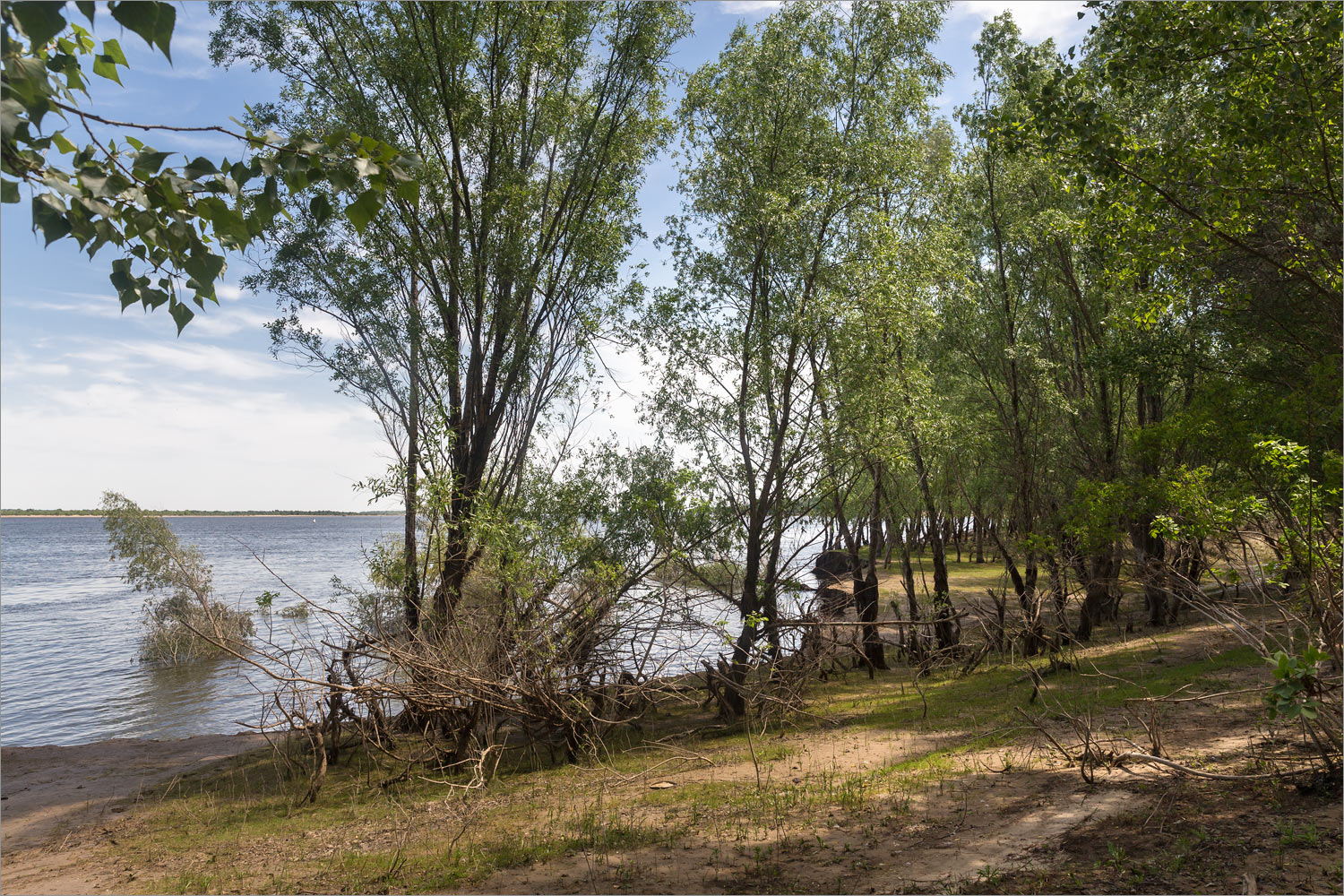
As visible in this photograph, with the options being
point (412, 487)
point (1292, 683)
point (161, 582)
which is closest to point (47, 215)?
point (1292, 683)

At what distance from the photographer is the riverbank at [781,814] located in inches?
241

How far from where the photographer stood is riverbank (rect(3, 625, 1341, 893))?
6.12 meters

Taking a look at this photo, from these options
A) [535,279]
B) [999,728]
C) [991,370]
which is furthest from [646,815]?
[991,370]

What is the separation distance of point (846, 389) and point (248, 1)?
14223mm

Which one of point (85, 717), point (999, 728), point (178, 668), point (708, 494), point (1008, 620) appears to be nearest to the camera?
point (999, 728)

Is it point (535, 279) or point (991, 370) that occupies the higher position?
point (535, 279)

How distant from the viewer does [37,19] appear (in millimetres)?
2779

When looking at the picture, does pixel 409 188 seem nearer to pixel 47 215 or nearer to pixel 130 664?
pixel 47 215

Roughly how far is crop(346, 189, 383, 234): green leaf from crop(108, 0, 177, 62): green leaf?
79 centimetres

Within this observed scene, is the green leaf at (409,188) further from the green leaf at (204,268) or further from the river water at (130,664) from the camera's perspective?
the river water at (130,664)

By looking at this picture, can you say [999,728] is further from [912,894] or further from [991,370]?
[991,370]

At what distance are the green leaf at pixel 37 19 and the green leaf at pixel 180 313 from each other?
3.69ft

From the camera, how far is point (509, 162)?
16.5 meters

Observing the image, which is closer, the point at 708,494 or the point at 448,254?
the point at 708,494
